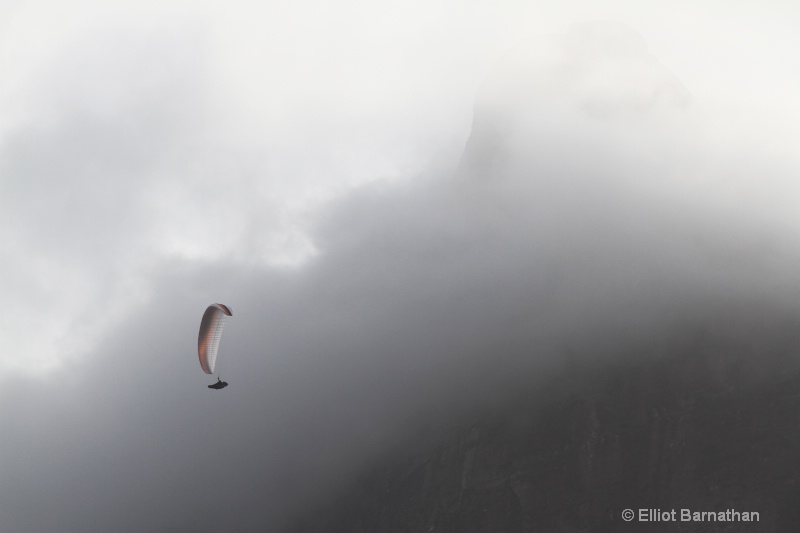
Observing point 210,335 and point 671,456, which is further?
point 671,456

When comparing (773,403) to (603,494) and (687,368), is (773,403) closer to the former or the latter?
(687,368)

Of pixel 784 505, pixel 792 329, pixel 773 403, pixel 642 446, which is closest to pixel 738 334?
pixel 792 329

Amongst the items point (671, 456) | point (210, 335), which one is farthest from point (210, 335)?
point (671, 456)

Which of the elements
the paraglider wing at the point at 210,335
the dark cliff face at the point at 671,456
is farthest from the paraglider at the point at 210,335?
the dark cliff face at the point at 671,456

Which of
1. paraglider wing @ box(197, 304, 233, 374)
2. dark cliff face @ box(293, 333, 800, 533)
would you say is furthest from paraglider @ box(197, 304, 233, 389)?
dark cliff face @ box(293, 333, 800, 533)

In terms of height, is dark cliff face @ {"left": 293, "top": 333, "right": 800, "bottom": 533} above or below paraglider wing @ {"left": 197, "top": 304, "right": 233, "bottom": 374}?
above

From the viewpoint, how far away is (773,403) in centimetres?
17450

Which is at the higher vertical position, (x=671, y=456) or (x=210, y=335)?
(x=671, y=456)

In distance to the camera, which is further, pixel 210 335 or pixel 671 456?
pixel 671 456

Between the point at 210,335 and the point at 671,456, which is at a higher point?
the point at 671,456

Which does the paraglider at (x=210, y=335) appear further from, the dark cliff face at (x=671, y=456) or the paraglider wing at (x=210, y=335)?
the dark cliff face at (x=671, y=456)

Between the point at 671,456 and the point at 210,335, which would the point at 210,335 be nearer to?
the point at 210,335

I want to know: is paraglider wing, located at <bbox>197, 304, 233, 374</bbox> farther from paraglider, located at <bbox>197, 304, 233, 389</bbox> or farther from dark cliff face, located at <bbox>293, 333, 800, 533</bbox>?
dark cliff face, located at <bbox>293, 333, 800, 533</bbox>

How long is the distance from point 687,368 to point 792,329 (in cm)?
2383
